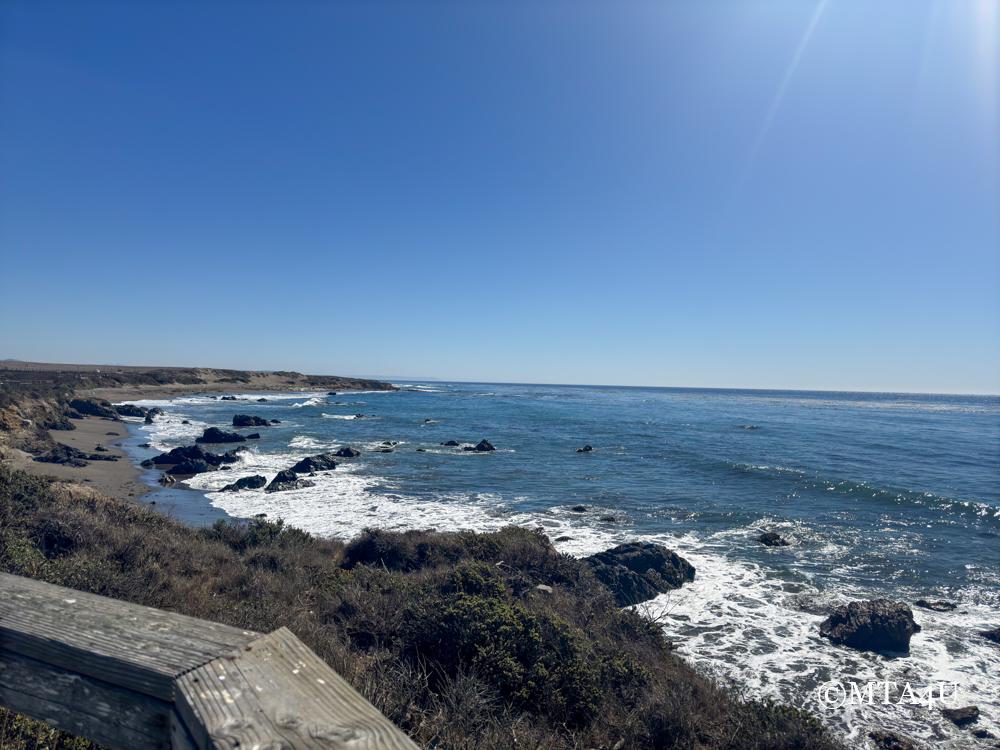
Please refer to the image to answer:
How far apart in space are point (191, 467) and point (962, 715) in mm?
24035

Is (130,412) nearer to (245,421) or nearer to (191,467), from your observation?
(245,421)

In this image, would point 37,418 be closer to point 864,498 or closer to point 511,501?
point 511,501

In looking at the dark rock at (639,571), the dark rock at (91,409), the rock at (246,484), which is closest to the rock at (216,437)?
the rock at (246,484)

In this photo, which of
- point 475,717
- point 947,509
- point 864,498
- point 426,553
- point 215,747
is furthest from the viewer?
point 864,498

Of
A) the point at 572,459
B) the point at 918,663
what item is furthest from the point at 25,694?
the point at 572,459

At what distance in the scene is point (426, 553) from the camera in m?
9.61

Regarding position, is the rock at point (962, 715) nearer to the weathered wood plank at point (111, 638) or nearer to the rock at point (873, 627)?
the rock at point (873, 627)

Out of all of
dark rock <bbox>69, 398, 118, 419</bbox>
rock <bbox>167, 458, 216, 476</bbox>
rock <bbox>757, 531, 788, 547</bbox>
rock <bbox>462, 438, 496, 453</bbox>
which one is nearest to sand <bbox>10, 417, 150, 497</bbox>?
rock <bbox>167, 458, 216, 476</bbox>

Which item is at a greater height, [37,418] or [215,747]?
[215,747]

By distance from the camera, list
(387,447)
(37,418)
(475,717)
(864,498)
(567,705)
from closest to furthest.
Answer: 1. (475,717)
2. (567,705)
3. (864,498)
4. (37,418)
5. (387,447)

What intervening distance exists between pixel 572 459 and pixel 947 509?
51.3ft

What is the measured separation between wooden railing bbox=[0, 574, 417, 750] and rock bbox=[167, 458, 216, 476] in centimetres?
2269

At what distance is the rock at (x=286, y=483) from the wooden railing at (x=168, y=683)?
18.8 meters

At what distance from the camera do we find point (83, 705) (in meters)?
1.42
